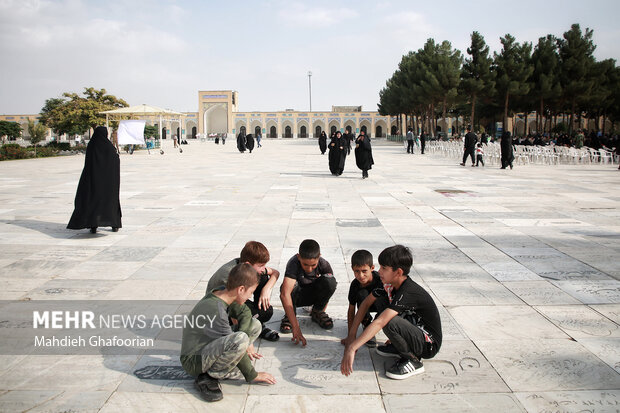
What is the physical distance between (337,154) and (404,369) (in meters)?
11.4

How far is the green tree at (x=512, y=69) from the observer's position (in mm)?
32375

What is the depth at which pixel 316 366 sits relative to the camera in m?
2.82

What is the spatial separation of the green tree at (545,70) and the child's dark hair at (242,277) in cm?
3408

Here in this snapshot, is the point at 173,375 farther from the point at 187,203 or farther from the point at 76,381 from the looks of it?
the point at 187,203

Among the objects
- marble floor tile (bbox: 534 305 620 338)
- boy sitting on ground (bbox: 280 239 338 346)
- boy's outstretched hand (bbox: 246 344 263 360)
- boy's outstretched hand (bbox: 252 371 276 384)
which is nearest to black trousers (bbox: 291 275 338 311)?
boy sitting on ground (bbox: 280 239 338 346)

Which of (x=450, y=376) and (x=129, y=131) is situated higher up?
(x=129, y=131)

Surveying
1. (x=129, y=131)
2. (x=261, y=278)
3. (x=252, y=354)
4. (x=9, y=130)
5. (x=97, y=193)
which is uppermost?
(x=9, y=130)

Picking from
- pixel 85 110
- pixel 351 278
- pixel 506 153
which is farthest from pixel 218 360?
pixel 85 110

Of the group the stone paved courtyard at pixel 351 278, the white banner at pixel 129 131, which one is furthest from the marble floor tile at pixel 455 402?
the white banner at pixel 129 131

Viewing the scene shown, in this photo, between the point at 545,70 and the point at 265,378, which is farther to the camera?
the point at 545,70

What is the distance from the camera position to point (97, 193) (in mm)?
6156

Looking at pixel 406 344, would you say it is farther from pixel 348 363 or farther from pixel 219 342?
pixel 219 342

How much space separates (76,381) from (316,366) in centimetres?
126

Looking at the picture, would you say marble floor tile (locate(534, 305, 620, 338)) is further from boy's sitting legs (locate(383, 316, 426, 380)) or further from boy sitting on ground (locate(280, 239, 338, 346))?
boy sitting on ground (locate(280, 239, 338, 346))
